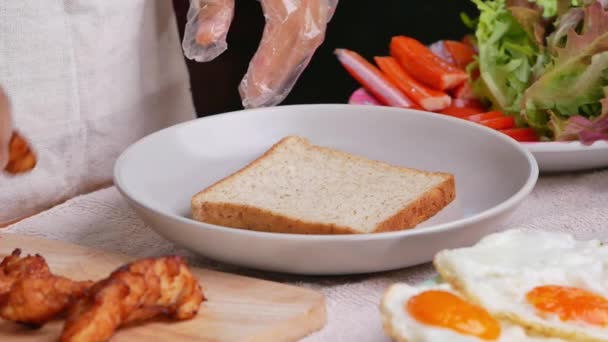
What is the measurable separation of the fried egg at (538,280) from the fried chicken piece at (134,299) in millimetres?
317

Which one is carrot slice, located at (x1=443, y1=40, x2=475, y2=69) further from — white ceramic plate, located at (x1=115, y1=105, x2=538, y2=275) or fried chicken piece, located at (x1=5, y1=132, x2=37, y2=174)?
fried chicken piece, located at (x1=5, y1=132, x2=37, y2=174)

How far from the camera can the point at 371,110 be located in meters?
1.87

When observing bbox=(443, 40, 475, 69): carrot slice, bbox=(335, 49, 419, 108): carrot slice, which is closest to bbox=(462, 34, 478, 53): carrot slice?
bbox=(443, 40, 475, 69): carrot slice

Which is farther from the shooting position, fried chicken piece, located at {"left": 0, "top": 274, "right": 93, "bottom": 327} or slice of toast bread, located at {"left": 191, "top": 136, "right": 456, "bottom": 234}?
slice of toast bread, located at {"left": 191, "top": 136, "right": 456, "bottom": 234}

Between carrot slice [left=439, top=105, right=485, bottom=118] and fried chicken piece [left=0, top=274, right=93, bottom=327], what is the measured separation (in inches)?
46.6

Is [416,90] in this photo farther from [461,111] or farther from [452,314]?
[452,314]

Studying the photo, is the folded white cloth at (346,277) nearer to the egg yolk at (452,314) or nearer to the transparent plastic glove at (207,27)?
the egg yolk at (452,314)

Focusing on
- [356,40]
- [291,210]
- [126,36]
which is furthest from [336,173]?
[356,40]

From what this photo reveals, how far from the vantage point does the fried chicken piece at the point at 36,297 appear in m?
1.16

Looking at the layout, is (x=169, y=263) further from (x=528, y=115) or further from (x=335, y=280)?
(x=528, y=115)

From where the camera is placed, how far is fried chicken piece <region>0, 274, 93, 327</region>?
1.16m

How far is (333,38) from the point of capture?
2471 millimetres

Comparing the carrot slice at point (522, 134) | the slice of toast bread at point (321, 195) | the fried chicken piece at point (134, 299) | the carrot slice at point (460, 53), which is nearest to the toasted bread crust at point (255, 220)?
the slice of toast bread at point (321, 195)

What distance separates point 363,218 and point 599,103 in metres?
0.75
